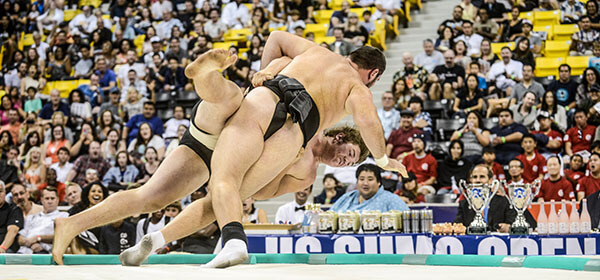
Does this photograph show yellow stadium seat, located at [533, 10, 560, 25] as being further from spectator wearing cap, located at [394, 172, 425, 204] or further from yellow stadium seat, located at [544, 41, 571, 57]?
spectator wearing cap, located at [394, 172, 425, 204]

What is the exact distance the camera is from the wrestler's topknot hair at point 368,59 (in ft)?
10.3

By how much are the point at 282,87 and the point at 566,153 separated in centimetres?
487

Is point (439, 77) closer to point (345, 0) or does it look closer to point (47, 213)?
point (345, 0)

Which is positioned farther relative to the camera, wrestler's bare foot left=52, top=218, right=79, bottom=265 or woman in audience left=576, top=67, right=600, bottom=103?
woman in audience left=576, top=67, right=600, bottom=103

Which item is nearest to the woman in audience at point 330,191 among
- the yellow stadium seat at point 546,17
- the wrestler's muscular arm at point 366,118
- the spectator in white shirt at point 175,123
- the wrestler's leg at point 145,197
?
the spectator in white shirt at point 175,123

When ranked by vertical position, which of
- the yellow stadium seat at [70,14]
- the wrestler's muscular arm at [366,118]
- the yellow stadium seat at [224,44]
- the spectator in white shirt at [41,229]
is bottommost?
the spectator in white shirt at [41,229]

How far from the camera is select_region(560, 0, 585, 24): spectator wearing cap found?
8891 millimetres

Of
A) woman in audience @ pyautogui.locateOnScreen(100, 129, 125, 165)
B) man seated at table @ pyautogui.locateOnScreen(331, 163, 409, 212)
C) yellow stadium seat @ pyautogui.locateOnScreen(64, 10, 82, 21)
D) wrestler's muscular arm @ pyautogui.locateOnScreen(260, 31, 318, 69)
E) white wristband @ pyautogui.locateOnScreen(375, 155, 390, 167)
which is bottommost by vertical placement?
man seated at table @ pyautogui.locateOnScreen(331, 163, 409, 212)

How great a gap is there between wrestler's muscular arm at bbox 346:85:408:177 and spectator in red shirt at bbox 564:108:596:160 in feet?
14.8

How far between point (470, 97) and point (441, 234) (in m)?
3.96

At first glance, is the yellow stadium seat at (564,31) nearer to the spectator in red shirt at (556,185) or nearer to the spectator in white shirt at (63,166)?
the spectator in red shirt at (556,185)

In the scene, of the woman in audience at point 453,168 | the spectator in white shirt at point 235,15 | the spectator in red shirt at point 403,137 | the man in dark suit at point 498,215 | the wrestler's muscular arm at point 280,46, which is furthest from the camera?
the spectator in white shirt at point 235,15

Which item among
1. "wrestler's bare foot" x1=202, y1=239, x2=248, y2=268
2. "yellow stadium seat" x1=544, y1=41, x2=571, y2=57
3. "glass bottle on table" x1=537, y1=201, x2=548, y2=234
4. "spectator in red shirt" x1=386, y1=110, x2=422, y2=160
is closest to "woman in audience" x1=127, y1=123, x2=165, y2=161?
"spectator in red shirt" x1=386, y1=110, x2=422, y2=160

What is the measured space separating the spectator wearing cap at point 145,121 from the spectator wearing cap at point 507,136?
12.6ft
